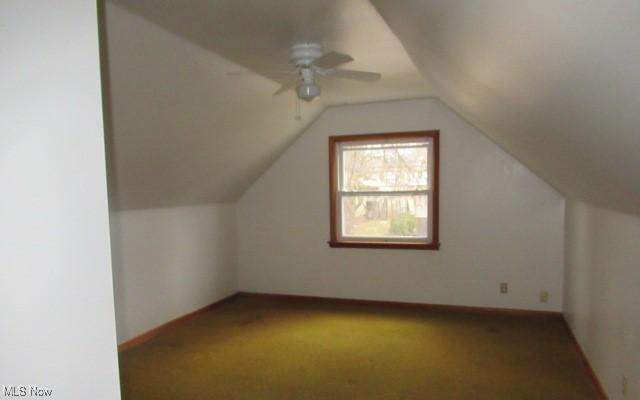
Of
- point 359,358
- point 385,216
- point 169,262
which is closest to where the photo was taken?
point 359,358

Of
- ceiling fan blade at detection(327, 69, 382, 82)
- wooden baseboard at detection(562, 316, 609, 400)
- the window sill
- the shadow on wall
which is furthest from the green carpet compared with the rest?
ceiling fan blade at detection(327, 69, 382, 82)

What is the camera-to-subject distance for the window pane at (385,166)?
14.5 feet

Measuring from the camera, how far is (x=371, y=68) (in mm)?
3178

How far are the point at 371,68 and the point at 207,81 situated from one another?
1.35 metres

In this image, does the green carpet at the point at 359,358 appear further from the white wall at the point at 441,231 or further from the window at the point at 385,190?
the window at the point at 385,190

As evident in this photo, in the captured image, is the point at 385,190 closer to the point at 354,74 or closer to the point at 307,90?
the point at 354,74

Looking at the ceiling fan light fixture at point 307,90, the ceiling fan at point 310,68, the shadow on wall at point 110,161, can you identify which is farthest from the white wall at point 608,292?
the shadow on wall at point 110,161

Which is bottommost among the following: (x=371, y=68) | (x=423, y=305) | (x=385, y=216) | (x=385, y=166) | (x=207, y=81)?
(x=423, y=305)

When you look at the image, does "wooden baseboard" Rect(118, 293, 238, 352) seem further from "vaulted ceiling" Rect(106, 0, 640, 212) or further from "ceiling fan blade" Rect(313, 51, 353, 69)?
"ceiling fan blade" Rect(313, 51, 353, 69)

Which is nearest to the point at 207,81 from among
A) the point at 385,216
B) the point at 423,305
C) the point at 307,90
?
the point at 307,90

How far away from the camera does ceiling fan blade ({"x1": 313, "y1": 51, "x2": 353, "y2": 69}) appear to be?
2.28m

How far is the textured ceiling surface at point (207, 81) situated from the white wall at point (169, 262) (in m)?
0.23

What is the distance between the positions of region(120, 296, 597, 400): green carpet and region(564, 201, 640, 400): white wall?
0.30 m

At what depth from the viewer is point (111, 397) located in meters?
0.90
